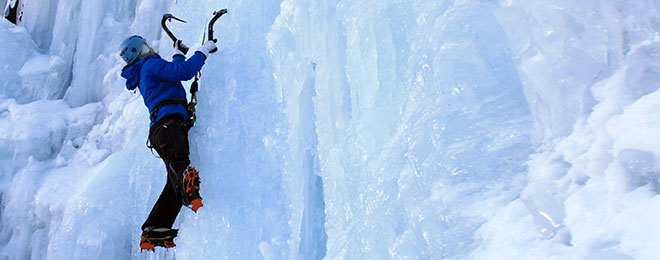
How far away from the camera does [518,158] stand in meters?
1.46

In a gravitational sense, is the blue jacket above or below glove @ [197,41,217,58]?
below

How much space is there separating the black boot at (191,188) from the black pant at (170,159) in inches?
2.0

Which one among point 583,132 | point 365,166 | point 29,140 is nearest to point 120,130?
point 29,140

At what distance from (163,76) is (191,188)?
64 cm

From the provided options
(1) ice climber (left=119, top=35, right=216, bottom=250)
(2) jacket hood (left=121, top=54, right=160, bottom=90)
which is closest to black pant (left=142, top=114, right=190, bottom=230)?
(1) ice climber (left=119, top=35, right=216, bottom=250)

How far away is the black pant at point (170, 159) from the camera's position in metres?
2.60

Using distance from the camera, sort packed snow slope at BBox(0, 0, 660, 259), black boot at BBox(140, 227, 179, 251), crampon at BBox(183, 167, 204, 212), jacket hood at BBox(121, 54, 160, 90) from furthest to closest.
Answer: jacket hood at BBox(121, 54, 160, 90), black boot at BBox(140, 227, 179, 251), crampon at BBox(183, 167, 204, 212), packed snow slope at BBox(0, 0, 660, 259)

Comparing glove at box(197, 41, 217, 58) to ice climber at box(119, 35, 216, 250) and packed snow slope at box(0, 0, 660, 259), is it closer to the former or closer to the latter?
ice climber at box(119, 35, 216, 250)

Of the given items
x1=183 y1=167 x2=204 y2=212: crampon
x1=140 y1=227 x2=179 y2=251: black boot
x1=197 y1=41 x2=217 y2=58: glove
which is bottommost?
x1=140 y1=227 x2=179 y2=251: black boot

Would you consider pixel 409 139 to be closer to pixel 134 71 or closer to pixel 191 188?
pixel 191 188

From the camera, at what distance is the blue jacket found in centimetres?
266

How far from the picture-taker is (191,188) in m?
2.51

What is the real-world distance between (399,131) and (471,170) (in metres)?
0.43

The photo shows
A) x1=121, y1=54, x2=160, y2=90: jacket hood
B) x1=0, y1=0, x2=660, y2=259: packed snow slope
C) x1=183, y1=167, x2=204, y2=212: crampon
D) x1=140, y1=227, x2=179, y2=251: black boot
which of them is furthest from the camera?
x1=121, y1=54, x2=160, y2=90: jacket hood
